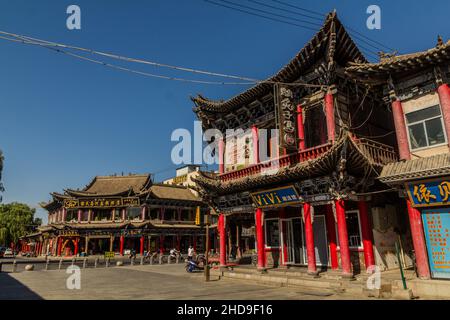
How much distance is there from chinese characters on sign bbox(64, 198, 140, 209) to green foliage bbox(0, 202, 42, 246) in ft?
73.0

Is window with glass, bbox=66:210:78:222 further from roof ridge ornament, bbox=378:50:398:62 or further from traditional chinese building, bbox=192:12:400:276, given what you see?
roof ridge ornament, bbox=378:50:398:62

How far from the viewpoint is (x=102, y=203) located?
41.5 meters

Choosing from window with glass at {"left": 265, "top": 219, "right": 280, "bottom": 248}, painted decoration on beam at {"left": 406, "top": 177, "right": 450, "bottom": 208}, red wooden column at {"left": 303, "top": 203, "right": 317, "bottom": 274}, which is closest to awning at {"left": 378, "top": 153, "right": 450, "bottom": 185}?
painted decoration on beam at {"left": 406, "top": 177, "right": 450, "bottom": 208}

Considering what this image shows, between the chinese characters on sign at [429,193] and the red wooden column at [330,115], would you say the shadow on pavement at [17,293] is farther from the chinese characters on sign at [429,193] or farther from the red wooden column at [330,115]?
the chinese characters on sign at [429,193]

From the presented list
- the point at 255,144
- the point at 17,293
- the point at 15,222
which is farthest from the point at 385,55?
the point at 15,222

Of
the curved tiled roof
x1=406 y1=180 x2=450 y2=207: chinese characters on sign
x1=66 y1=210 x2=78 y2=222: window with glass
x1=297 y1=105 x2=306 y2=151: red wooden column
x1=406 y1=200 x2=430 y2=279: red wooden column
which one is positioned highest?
the curved tiled roof

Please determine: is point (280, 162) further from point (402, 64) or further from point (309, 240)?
point (402, 64)

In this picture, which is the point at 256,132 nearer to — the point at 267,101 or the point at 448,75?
the point at 267,101

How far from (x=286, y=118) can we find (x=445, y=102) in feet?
18.4

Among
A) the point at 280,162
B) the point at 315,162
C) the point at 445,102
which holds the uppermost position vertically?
the point at 445,102

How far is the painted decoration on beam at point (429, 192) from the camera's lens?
9.12 metres

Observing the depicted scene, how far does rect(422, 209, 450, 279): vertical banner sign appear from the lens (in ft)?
30.6

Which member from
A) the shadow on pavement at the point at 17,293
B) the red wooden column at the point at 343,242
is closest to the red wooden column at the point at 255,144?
the red wooden column at the point at 343,242

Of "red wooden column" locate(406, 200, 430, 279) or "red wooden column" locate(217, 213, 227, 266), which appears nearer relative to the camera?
"red wooden column" locate(406, 200, 430, 279)
